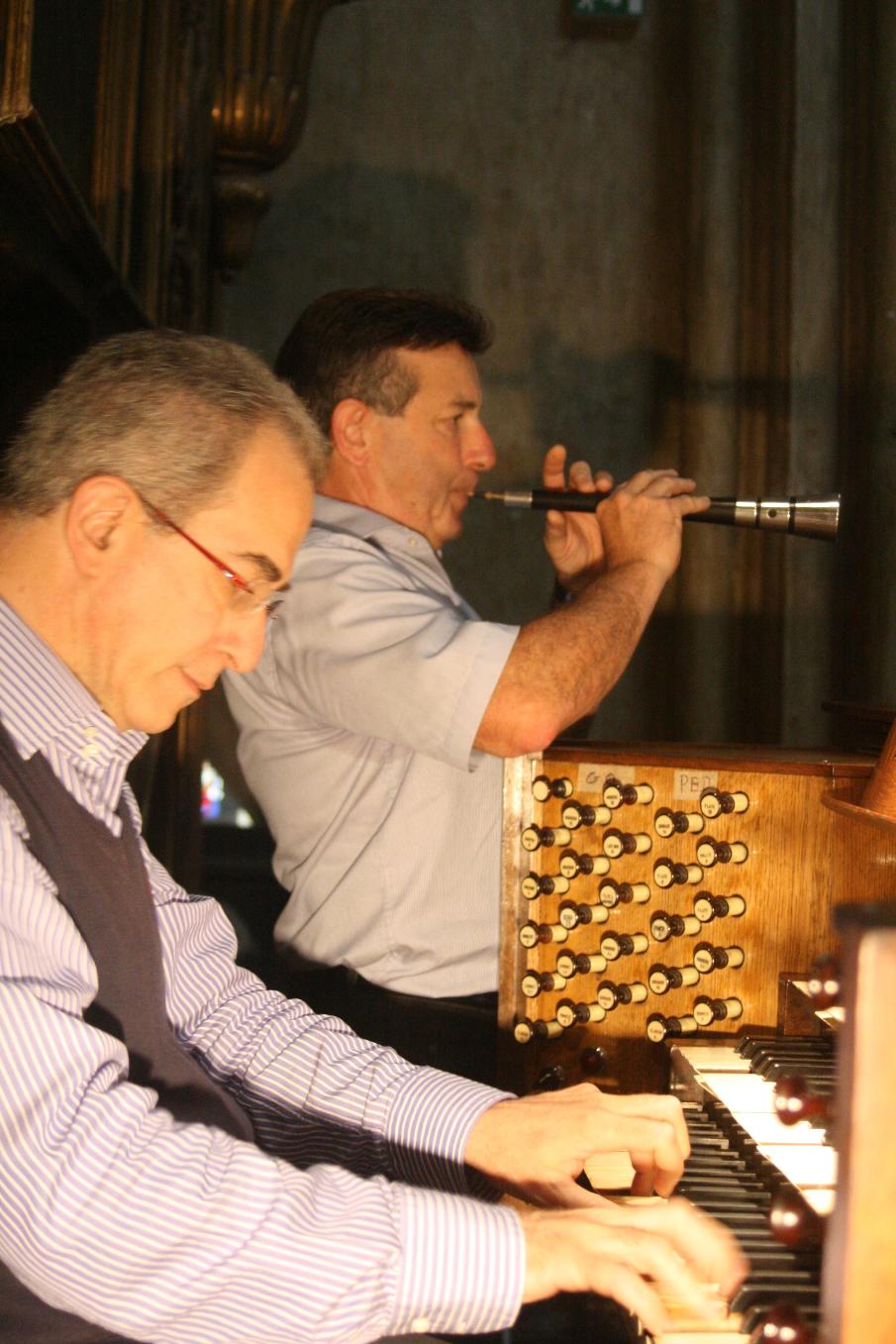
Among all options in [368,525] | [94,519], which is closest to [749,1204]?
[94,519]

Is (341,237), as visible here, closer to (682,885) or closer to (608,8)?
(608,8)

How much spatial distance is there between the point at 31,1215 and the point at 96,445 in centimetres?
74

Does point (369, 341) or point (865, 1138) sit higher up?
Answer: point (369, 341)

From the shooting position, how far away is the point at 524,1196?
1492mm

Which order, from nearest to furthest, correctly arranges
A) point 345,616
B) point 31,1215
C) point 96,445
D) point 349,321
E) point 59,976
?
point 31,1215 < point 59,976 < point 96,445 < point 345,616 < point 349,321

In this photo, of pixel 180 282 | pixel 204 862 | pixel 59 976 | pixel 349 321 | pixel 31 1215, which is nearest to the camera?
pixel 31 1215

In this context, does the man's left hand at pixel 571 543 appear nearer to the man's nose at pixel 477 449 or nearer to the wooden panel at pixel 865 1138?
the man's nose at pixel 477 449

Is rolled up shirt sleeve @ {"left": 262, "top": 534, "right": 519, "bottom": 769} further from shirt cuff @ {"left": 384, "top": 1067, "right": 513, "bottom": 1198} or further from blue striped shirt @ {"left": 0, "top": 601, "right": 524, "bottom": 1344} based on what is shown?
blue striped shirt @ {"left": 0, "top": 601, "right": 524, "bottom": 1344}

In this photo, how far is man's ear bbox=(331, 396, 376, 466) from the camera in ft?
8.71

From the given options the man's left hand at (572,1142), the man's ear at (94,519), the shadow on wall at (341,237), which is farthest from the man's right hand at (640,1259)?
the shadow on wall at (341,237)

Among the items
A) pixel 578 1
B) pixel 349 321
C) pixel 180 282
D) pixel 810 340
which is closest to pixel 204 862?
pixel 180 282

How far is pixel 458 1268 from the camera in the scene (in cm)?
115

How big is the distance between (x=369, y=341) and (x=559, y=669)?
0.85 meters

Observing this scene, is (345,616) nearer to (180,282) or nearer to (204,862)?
(180,282)
